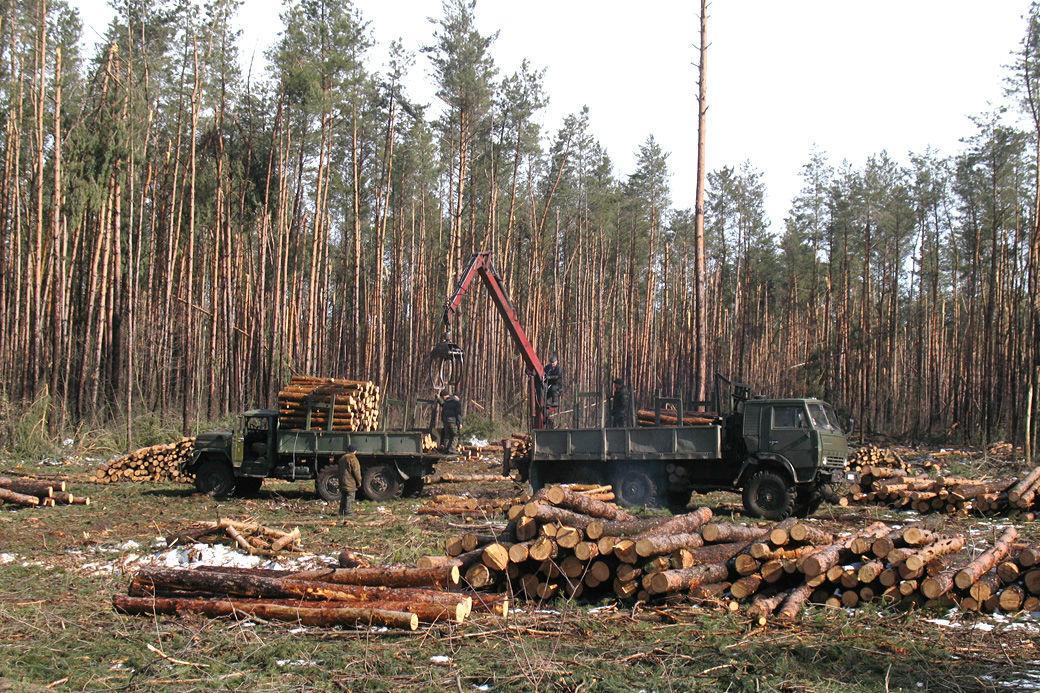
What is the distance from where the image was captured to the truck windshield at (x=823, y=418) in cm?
1477

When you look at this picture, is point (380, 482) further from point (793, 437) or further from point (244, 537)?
point (793, 437)

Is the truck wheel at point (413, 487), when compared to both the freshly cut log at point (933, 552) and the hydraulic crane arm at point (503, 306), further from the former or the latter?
the freshly cut log at point (933, 552)

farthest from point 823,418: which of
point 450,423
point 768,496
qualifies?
point 450,423

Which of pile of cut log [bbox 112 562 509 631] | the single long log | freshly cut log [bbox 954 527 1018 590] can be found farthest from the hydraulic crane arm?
pile of cut log [bbox 112 562 509 631]

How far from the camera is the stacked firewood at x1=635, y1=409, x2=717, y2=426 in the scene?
52.7 ft

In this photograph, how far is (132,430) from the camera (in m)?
23.6

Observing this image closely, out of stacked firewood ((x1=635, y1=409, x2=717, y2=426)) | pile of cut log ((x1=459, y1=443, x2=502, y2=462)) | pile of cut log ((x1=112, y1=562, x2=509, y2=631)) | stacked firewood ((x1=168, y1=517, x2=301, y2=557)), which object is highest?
stacked firewood ((x1=635, y1=409, x2=717, y2=426))

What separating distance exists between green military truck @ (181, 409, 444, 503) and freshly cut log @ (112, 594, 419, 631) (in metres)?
8.95

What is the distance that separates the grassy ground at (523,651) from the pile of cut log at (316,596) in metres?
0.13

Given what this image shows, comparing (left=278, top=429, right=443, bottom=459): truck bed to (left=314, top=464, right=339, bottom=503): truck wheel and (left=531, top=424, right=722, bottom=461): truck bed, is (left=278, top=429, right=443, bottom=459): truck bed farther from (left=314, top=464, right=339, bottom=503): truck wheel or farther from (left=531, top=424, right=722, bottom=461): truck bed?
(left=531, top=424, right=722, bottom=461): truck bed

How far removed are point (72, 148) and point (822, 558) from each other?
2271 cm

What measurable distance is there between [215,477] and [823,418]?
1072 centimetres

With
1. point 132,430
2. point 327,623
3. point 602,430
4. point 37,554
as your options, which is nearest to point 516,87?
point 132,430

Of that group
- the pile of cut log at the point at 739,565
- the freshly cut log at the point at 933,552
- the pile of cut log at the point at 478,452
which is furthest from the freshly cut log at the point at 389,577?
the pile of cut log at the point at 478,452
